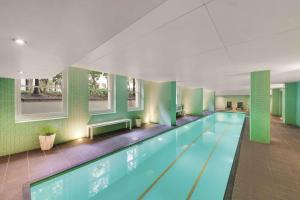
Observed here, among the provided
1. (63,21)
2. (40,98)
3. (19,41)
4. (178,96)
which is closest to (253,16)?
(63,21)

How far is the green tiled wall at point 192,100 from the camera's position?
1140cm

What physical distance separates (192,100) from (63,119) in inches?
388

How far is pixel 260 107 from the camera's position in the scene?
4.28 metres

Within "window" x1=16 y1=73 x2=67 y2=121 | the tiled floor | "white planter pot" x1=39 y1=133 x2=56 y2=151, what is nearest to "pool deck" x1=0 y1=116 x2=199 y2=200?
"white planter pot" x1=39 y1=133 x2=56 y2=151

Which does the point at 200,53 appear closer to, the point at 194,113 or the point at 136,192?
the point at 136,192

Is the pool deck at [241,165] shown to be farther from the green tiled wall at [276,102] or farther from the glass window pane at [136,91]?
the green tiled wall at [276,102]

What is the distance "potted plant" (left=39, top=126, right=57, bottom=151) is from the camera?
364 centimetres

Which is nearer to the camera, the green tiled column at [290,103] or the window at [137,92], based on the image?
the green tiled column at [290,103]

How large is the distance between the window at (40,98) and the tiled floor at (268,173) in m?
5.04

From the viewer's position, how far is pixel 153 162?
339cm

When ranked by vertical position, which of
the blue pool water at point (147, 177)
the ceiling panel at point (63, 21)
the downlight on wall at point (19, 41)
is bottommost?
the blue pool water at point (147, 177)

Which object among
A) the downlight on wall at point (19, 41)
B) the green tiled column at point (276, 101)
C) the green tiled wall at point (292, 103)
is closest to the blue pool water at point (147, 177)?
the downlight on wall at point (19, 41)

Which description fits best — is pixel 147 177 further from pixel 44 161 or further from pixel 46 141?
pixel 46 141

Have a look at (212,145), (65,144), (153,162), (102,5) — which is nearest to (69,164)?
(65,144)
